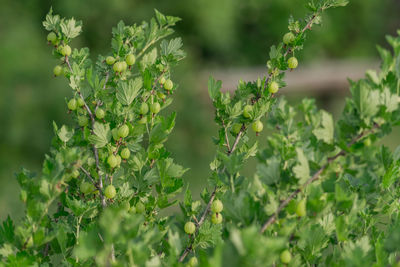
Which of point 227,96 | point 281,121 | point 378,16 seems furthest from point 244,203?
point 378,16

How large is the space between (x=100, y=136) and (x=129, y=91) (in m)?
0.11

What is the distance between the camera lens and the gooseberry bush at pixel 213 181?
2.65 ft

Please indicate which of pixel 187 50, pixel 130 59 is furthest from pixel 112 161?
pixel 187 50

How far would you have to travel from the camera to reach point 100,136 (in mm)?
1001

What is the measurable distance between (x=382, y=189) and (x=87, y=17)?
6993 millimetres

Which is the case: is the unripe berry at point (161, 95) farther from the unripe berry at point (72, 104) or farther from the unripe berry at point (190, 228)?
the unripe berry at point (190, 228)

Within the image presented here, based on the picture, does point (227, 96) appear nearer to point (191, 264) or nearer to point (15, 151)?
point (191, 264)

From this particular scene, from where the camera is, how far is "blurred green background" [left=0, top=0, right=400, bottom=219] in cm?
575

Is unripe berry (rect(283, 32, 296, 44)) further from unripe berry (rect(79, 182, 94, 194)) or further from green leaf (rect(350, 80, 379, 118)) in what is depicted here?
unripe berry (rect(79, 182, 94, 194))

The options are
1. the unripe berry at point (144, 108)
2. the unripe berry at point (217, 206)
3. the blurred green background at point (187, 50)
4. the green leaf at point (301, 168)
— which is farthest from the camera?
the blurred green background at point (187, 50)

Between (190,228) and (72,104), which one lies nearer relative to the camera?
(190,228)

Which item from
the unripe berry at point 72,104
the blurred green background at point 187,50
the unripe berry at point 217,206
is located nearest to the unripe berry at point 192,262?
the unripe berry at point 217,206

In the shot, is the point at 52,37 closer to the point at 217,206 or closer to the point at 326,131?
the point at 217,206

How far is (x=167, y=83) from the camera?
1.12m
